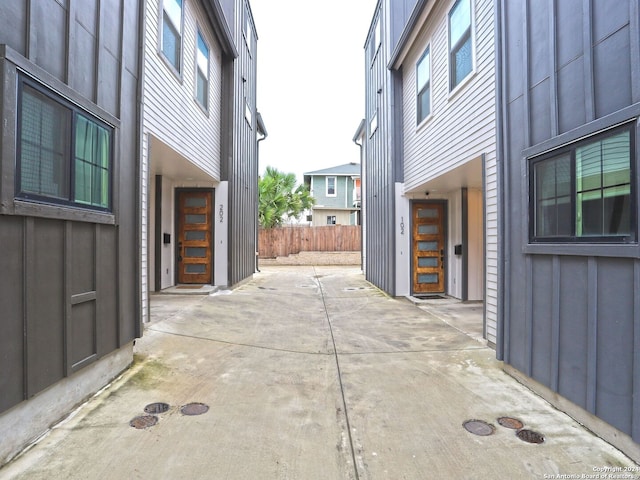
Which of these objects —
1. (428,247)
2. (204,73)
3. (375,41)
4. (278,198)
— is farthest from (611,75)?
(278,198)

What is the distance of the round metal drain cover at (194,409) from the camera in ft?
10.0

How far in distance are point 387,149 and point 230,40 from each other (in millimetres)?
4272

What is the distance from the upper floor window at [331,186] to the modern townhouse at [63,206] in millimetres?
25688

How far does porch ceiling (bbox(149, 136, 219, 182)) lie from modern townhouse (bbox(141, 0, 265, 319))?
0.02 metres

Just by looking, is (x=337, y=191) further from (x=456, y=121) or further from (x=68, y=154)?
(x=68, y=154)

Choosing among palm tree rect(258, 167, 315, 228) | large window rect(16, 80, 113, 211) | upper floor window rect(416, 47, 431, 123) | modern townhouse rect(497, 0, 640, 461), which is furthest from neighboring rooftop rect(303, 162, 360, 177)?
large window rect(16, 80, 113, 211)

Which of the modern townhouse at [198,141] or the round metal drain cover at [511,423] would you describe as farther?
the modern townhouse at [198,141]

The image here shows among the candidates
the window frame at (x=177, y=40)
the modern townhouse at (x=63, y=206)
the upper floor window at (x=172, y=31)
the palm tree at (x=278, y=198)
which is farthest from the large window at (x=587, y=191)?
the palm tree at (x=278, y=198)

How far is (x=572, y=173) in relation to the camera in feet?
9.76

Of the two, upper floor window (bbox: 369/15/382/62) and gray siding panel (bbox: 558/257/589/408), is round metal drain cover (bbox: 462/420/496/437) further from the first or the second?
upper floor window (bbox: 369/15/382/62)

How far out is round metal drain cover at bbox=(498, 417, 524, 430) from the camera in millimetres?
2867

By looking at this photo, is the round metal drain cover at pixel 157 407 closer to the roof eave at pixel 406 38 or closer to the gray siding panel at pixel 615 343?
the gray siding panel at pixel 615 343

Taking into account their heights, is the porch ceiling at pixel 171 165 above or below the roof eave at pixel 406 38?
below

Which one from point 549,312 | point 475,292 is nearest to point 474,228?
point 475,292
